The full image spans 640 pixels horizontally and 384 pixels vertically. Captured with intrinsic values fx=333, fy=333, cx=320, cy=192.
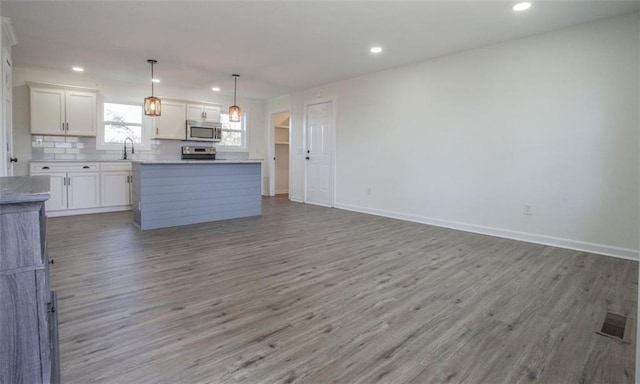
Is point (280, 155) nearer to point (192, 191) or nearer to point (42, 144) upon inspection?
point (192, 191)

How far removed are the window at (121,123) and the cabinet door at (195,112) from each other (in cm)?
92

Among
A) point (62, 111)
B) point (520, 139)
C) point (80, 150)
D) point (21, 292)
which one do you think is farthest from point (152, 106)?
point (520, 139)

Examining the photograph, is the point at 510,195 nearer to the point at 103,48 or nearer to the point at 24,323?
the point at 24,323

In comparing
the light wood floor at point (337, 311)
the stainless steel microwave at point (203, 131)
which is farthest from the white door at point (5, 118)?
the stainless steel microwave at point (203, 131)

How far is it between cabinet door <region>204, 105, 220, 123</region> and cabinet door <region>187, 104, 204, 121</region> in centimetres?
9

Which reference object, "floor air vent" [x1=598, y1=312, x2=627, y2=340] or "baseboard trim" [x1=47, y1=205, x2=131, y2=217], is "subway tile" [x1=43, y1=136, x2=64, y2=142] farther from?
"floor air vent" [x1=598, y1=312, x2=627, y2=340]

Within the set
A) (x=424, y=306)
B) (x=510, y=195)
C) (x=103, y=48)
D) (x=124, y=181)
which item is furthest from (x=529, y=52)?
(x=124, y=181)

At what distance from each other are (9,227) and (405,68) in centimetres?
529

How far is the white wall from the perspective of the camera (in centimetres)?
543

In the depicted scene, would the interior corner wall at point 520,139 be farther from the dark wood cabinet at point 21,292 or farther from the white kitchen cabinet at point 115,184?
the dark wood cabinet at point 21,292

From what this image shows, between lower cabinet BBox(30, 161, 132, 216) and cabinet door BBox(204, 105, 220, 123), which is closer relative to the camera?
lower cabinet BBox(30, 161, 132, 216)

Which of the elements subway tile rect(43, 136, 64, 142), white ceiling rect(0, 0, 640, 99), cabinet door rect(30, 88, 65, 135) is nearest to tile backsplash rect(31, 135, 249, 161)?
subway tile rect(43, 136, 64, 142)

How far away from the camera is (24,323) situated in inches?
40.3

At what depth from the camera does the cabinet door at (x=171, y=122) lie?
669 centimetres
